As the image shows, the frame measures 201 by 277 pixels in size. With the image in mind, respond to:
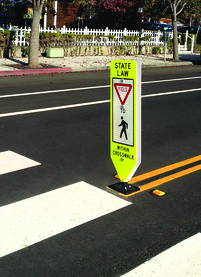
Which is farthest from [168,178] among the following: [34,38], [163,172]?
[34,38]

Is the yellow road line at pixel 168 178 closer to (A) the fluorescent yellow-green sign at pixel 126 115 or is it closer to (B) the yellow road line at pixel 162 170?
(B) the yellow road line at pixel 162 170

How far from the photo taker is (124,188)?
5465 millimetres

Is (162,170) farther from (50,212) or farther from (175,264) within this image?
(175,264)

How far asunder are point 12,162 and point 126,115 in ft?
7.08

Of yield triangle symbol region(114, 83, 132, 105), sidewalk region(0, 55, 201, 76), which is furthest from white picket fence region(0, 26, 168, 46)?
yield triangle symbol region(114, 83, 132, 105)

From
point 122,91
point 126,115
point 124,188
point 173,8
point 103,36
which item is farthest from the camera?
point 103,36

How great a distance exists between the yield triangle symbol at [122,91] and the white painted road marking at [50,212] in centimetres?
118

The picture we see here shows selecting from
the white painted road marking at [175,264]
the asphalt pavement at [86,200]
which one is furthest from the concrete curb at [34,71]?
the white painted road marking at [175,264]

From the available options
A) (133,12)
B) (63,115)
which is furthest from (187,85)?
(133,12)

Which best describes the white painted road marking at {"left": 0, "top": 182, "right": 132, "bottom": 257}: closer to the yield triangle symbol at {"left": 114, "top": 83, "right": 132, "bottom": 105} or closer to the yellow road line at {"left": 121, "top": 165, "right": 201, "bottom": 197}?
the yellow road line at {"left": 121, "top": 165, "right": 201, "bottom": 197}

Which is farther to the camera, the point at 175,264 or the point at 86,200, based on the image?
the point at 86,200

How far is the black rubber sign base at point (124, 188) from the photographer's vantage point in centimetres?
541

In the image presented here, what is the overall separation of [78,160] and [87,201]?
1.62m

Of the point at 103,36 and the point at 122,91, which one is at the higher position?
the point at 103,36
